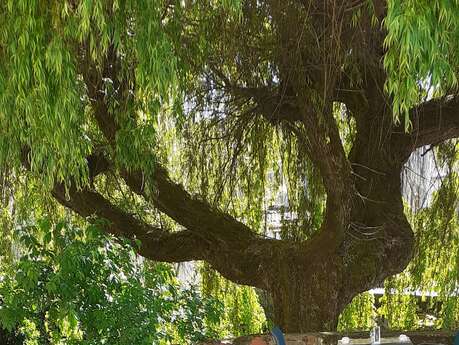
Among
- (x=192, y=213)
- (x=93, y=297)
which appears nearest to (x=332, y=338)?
(x=93, y=297)

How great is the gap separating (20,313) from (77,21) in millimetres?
2052

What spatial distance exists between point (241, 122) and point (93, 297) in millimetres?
2036

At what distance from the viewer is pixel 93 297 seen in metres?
4.11

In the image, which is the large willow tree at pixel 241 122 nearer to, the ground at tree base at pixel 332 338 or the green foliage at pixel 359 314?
the green foliage at pixel 359 314

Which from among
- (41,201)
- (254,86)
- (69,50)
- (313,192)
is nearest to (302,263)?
(313,192)

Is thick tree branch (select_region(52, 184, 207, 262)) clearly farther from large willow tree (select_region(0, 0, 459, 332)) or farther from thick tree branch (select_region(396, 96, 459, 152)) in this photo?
thick tree branch (select_region(396, 96, 459, 152))

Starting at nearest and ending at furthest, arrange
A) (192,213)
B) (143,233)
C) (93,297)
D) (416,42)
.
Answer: (416,42)
(93,297)
(192,213)
(143,233)

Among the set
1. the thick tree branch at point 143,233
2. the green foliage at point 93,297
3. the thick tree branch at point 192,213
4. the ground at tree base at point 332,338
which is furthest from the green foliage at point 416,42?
the thick tree branch at point 143,233

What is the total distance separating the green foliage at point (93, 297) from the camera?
405cm

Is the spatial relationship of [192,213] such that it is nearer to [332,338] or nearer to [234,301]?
[234,301]

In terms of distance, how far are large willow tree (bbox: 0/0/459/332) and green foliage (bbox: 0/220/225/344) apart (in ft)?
1.65

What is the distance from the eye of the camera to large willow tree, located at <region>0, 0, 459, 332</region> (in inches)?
118

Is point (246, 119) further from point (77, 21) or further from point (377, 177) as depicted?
point (77, 21)

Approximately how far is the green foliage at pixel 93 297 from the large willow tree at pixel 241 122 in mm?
504
